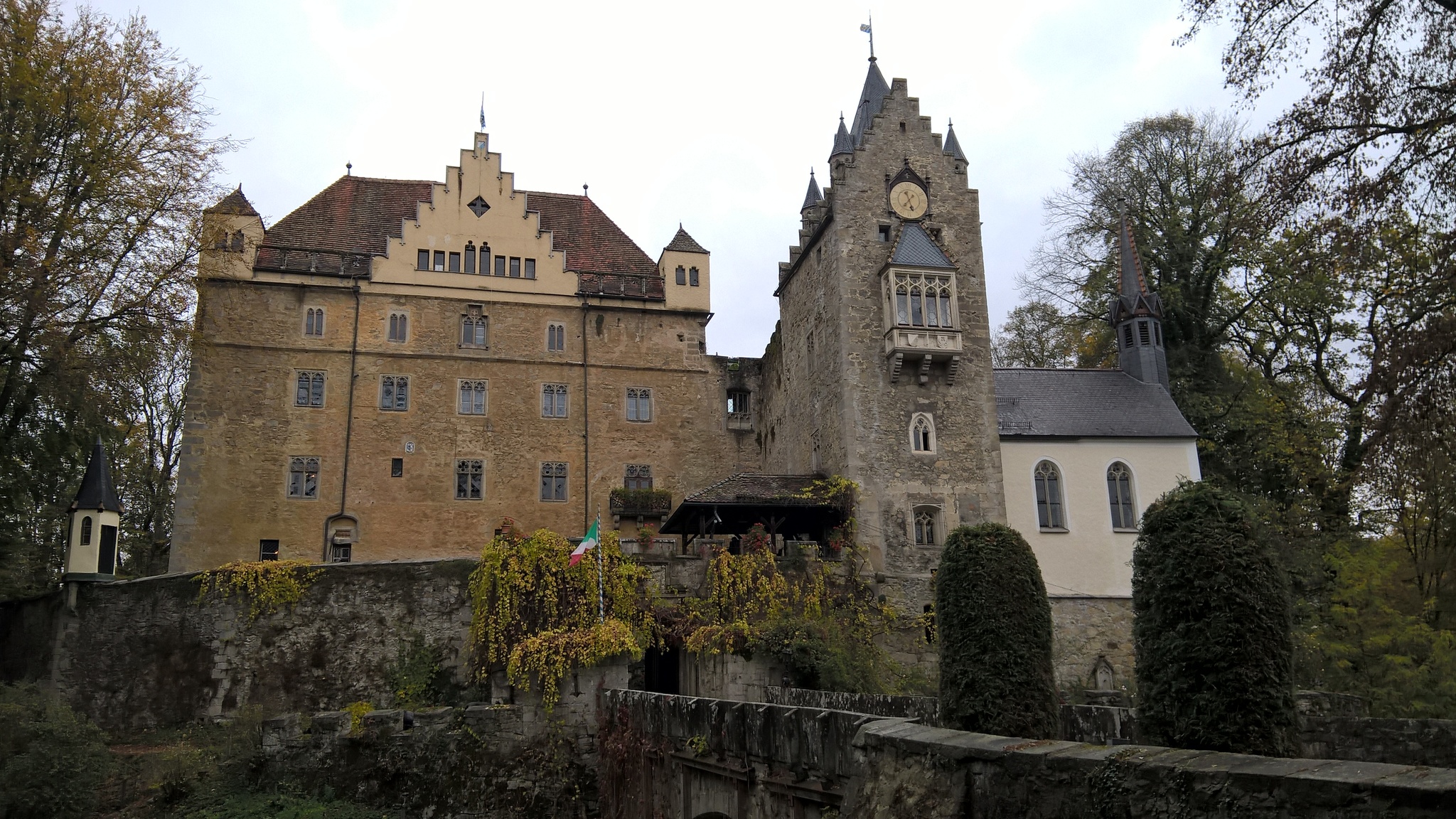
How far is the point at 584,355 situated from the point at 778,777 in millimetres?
25610

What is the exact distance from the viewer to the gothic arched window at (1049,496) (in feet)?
96.3

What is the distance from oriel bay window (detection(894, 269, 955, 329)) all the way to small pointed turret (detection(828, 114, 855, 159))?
14.4ft

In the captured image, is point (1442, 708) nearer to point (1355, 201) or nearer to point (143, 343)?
point (1355, 201)

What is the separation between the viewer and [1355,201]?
526 inches

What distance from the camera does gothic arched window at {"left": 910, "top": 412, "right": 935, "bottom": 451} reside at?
28.9 metres

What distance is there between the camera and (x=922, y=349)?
28.9 metres

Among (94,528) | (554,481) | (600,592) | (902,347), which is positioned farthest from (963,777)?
(554,481)

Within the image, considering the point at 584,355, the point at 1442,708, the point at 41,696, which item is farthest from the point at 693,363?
the point at 1442,708

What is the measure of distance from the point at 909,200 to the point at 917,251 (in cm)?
182

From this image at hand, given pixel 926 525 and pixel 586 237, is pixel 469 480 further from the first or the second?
pixel 926 525

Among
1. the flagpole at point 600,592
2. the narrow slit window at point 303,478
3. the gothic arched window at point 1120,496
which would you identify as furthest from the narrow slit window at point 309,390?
the gothic arched window at point 1120,496

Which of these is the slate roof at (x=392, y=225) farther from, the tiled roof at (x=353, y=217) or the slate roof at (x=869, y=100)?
the slate roof at (x=869, y=100)

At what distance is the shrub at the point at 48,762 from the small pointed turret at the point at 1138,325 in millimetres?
28458

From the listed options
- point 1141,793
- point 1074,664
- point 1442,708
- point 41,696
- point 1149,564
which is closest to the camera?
point 1141,793
